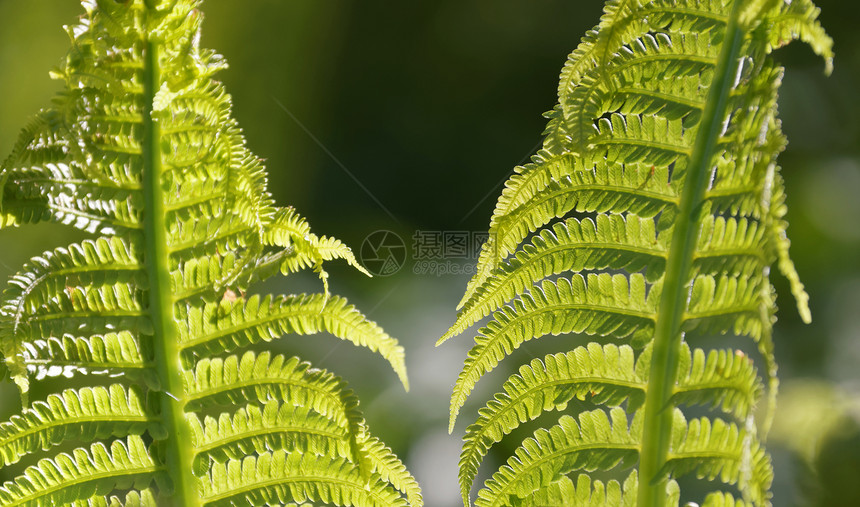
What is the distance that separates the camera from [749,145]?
1.76ft

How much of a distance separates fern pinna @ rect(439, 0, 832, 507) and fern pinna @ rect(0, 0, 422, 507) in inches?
4.6

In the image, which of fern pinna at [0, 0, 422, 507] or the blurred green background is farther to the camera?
the blurred green background

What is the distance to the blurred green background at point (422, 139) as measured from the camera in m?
2.18

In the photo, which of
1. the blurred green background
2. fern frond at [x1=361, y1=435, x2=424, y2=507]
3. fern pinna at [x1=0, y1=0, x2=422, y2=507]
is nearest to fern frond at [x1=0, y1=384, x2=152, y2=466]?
fern pinna at [x1=0, y1=0, x2=422, y2=507]

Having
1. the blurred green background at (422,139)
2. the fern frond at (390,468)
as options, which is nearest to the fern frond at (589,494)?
the fern frond at (390,468)

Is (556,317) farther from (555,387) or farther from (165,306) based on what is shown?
(165,306)

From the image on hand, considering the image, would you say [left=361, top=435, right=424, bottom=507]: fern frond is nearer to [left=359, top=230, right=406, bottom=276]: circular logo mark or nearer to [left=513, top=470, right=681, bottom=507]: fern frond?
[left=513, top=470, right=681, bottom=507]: fern frond

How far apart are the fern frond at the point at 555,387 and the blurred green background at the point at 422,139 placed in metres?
1.47

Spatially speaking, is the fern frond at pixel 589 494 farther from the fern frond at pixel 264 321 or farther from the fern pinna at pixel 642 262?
the fern frond at pixel 264 321

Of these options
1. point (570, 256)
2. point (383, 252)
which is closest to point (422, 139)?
point (383, 252)

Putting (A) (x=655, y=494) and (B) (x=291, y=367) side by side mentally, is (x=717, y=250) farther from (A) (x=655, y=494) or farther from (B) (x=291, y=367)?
(B) (x=291, y=367)

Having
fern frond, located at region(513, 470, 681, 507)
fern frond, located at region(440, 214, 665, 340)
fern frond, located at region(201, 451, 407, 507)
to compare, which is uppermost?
fern frond, located at region(440, 214, 665, 340)

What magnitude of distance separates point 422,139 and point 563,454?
6.57ft

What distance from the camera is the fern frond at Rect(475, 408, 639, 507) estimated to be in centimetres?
61
